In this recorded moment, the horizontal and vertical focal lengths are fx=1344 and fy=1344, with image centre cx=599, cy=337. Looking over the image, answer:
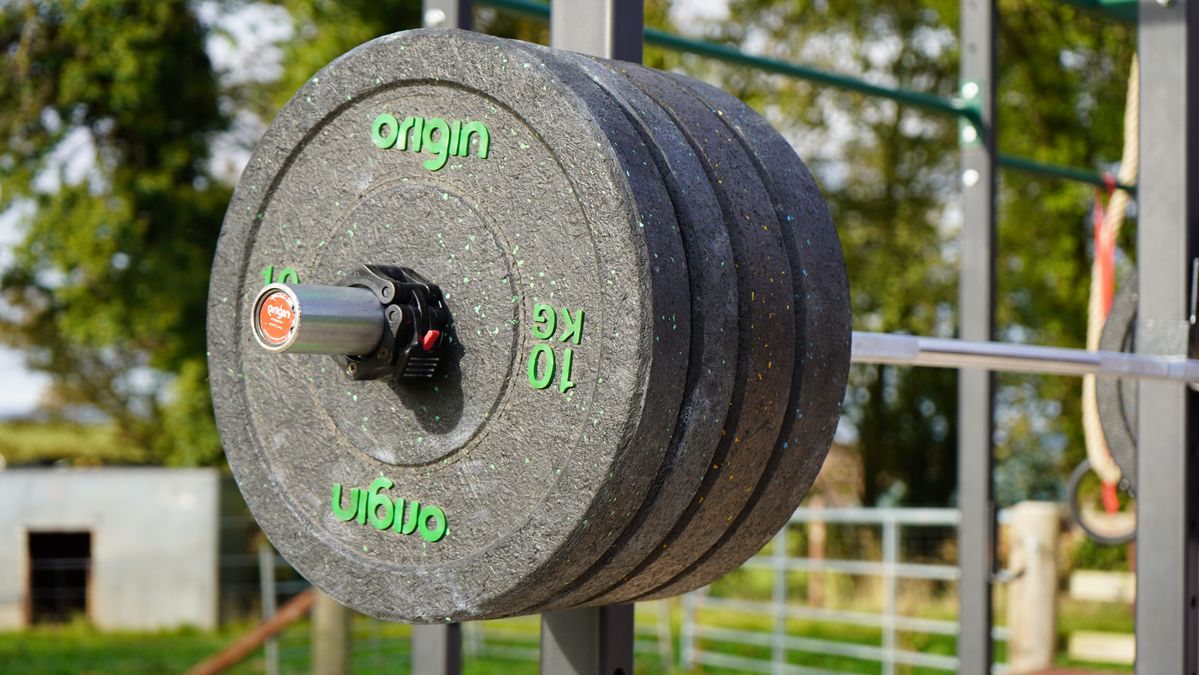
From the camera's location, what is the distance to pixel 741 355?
825 mm

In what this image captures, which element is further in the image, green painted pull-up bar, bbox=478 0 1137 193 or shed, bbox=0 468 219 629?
shed, bbox=0 468 219 629

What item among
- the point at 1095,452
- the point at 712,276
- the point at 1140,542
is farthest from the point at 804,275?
the point at 1095,452

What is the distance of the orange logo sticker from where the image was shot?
82cm

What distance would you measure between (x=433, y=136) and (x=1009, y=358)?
0.60 m

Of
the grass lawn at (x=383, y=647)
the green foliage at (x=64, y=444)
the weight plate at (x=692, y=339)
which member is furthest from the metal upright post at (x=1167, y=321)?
the green foliage at (x=64, y=444)

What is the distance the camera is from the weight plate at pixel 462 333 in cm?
76

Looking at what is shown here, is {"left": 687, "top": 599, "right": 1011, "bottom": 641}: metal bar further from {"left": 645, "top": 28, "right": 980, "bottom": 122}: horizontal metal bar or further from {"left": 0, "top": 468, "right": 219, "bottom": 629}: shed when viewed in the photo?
{"left": 0, "top": 468, "right": 219, "bottom": 629}: shed

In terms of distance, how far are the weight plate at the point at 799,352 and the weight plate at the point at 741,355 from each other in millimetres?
13

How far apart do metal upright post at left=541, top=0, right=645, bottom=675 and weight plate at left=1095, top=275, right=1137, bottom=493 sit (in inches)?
43.0

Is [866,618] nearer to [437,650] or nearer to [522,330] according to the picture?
[437,650]

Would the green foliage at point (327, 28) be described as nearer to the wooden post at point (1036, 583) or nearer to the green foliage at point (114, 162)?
the green foliage at point (114, 162)

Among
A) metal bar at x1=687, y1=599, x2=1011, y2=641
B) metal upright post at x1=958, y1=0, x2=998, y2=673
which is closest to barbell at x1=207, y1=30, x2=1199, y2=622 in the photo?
metal upright post at x1=958, y1=0, x2=998, y2=673

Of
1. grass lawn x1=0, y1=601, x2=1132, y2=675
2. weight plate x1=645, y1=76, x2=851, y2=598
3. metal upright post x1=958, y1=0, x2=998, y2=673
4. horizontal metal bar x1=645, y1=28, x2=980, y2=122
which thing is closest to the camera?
weight plate x1=645, y1=76, x2=851, y2=598

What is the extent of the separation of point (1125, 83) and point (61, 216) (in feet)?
19.8
